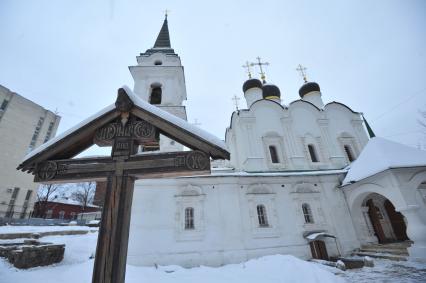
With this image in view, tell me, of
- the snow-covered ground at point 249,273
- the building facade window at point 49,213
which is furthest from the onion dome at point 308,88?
the building facade window at point 49,213

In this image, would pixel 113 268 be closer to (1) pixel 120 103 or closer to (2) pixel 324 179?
(1) pixel 120 103

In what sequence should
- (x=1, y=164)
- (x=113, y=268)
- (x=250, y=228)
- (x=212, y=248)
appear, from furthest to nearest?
(x=1, y=164) < (x=250, y=228) < (x=212, y=248) < (x=113, y=268)

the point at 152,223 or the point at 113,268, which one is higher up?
the point at 152,223

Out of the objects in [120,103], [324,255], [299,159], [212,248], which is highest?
[299,159]

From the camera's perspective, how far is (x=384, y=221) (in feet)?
42.7

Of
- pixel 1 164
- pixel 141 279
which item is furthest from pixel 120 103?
pixel 1 164

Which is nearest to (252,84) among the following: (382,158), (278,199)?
(278,199)

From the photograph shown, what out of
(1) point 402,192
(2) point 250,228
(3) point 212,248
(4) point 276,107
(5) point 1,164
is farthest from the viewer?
(5) point 1,164

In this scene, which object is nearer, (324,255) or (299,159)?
(324,255)

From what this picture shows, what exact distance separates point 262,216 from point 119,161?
11.0 meters

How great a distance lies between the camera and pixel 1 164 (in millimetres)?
19547

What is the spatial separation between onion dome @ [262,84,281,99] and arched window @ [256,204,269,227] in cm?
1081

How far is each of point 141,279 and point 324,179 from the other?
11.5 m

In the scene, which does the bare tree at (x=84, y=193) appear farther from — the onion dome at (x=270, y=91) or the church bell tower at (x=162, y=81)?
the onion dome at (x=270, y=91)
